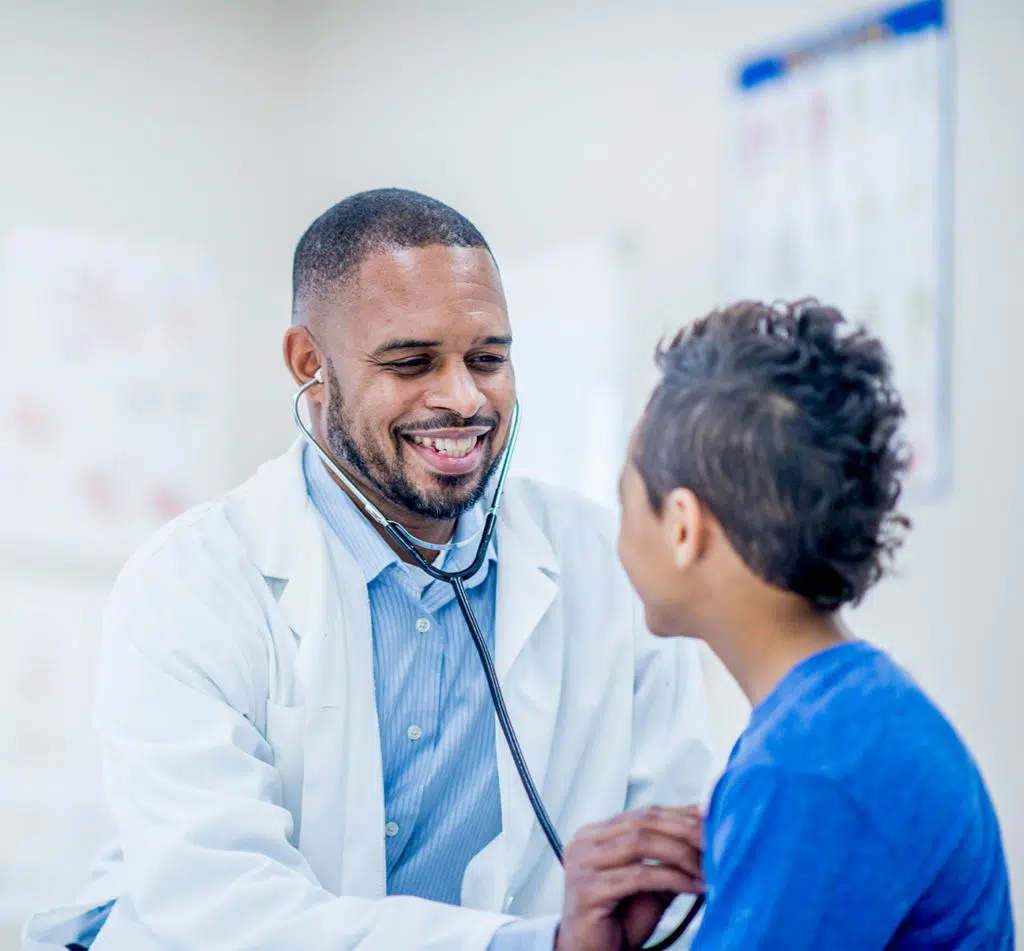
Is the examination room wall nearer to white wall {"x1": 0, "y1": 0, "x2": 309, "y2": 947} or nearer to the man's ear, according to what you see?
white wall {"x1": 0, "y1": 0, "x2": 309, "y2": 947}

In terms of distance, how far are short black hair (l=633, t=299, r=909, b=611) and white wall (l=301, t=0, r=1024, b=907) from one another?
4.85 feet

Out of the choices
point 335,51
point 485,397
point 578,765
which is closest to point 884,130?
point 485,397

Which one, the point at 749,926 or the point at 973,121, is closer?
the point at 749,926

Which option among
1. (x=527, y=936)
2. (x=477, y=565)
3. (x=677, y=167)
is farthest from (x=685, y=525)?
(x=677, y=167)

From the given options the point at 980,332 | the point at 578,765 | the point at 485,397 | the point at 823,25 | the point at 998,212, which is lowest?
the point at 578,765

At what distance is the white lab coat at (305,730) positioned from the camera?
1.23 m

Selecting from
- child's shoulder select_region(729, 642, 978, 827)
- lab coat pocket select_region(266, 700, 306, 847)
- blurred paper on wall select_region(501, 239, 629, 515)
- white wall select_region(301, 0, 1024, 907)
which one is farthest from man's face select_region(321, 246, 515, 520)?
blurred paper on wall select_region(501, 239, 629, 515)

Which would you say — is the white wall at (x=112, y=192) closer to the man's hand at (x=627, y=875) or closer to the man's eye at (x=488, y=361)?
the man's eye at (x=488, y=361)

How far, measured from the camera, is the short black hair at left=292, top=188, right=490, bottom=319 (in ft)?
5.10

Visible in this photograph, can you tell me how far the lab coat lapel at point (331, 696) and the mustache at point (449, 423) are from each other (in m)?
0.15

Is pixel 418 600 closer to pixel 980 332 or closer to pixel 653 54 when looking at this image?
pixel 980 332

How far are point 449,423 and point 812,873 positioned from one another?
807 millimetres

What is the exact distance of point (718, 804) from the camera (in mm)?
887

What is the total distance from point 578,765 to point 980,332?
125 centimetres
